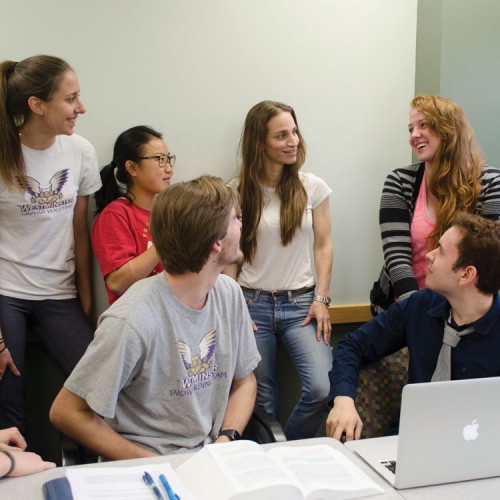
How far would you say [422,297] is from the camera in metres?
1.88

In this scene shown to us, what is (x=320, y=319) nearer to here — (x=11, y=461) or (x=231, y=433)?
(x=231, y=433)

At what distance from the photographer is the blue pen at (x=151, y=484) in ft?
3.75

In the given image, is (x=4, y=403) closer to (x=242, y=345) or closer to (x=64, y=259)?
(x=64, y=259)

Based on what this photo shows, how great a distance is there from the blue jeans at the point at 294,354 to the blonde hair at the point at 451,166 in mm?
622

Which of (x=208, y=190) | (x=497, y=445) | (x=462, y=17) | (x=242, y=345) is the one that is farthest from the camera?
(x=462, y=17)

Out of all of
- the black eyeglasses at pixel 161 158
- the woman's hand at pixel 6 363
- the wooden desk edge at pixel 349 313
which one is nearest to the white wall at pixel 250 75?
the wooden desk edge at pixel 349 313

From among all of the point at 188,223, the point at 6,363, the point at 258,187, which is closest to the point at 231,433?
the point at 188,223

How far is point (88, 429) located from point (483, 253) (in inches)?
47.3

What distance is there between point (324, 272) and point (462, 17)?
1325 mm

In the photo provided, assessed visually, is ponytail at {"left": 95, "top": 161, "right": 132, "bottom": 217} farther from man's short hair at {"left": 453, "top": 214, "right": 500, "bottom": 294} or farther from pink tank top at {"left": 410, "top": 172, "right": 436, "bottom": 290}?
man's short hair at {"left": 453, "top": 214, "right": 500, "bottom": 294}

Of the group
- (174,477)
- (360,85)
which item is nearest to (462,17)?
(360,85)

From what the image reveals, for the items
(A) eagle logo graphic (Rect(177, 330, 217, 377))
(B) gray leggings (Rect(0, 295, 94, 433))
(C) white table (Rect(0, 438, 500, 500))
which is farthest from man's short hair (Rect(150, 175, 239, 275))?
(B) gray leggings (Rect(0, 295, 94, 433))

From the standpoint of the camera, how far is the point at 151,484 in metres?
1.18

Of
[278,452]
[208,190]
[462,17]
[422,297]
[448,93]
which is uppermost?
[462,17]
